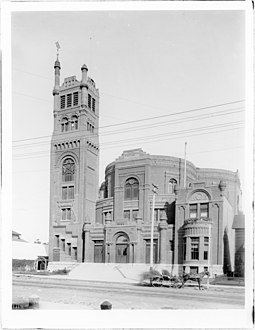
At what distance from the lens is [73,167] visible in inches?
212

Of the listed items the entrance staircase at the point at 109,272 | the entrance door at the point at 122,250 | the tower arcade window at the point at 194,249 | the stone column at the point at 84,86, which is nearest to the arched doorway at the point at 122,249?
the entrance door at the point at 122,250

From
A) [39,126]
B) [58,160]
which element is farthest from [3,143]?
[58,160]

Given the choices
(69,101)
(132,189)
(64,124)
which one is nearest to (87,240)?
(132,189)

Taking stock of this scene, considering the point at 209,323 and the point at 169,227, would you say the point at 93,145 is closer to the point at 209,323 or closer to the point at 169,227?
the point at 169,227

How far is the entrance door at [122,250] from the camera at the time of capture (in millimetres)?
5202

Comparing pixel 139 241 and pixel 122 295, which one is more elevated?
pixel 139 241

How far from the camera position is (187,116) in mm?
4645

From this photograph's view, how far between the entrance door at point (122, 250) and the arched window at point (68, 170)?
1.11 metres

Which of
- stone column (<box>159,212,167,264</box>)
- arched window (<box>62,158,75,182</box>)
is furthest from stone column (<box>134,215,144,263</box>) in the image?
arched window (<box>62,158,75,182</box>)

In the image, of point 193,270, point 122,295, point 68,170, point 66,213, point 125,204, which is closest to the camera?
point 122,295

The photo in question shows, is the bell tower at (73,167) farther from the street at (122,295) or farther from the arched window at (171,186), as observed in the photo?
the arched window at (171,186)

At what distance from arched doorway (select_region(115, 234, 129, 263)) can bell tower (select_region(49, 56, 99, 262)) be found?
0.44m

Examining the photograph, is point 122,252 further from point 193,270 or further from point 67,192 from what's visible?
point 67,192

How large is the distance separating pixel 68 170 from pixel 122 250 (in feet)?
4.53
